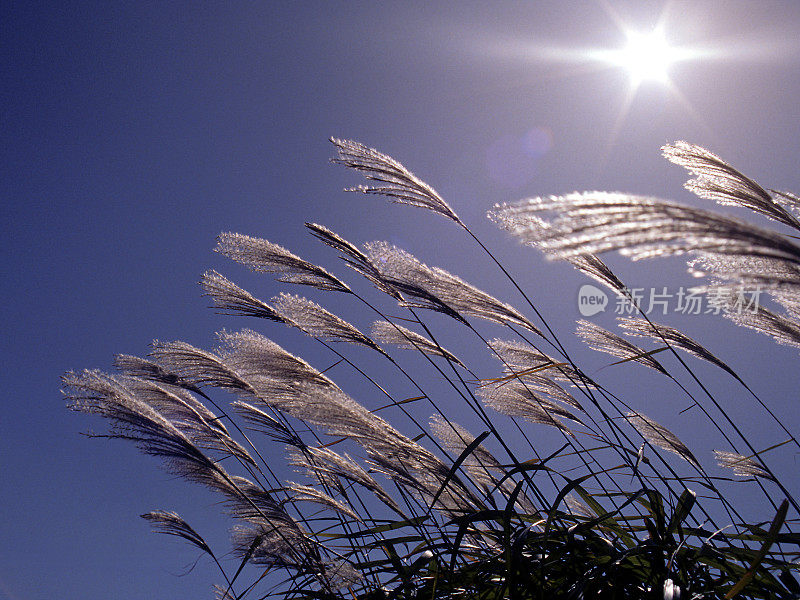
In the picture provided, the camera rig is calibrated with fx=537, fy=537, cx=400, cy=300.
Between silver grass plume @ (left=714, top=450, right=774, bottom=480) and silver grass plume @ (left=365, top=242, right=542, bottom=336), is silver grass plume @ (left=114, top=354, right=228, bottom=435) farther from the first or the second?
silver grass plume @ (left=714, top=450, right=774, bottom=480)

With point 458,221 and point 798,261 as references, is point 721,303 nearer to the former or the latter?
point 458,221

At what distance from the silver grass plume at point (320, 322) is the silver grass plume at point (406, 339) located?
132mm

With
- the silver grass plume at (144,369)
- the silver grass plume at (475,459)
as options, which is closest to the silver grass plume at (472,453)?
the silver grass plume at (475,459)

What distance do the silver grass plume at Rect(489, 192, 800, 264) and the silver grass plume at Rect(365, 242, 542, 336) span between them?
1.19 metres

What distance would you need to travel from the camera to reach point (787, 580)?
1579mm

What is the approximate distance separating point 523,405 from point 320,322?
99cm

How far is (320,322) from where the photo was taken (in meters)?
2.35

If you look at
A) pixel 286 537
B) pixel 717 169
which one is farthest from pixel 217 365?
pixel 717 169

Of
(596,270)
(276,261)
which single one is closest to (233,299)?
(276,261)

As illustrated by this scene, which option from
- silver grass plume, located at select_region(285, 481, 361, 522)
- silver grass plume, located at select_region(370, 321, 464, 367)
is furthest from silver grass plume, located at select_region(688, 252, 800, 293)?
silver grass plume, located at select_region(285, 481, 361, 522)

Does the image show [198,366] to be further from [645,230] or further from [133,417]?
[645,230]

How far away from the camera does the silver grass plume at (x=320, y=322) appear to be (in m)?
2.33

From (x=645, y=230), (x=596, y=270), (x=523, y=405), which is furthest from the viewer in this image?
(x=523, y=405)

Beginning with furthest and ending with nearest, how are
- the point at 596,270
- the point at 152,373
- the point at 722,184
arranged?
the point at 152,373, the point at 596,270, the point at 722,184
